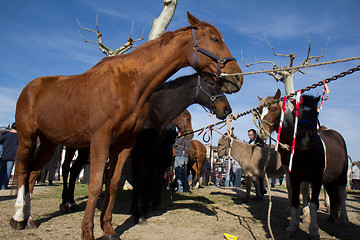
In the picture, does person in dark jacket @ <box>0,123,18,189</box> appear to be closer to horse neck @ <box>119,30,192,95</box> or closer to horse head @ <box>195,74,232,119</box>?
horse head @ <box>195,74,232,119</box>

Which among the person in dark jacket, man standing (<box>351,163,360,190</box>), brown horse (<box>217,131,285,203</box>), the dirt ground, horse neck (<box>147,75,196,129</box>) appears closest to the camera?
the dirt ground

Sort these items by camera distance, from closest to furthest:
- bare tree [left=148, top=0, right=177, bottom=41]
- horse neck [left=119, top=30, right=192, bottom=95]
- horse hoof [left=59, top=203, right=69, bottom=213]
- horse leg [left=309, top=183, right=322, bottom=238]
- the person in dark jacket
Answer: horse neck [left=119, top=30, right=192, bottom=95]
horse leg [left=309, top=183, right=322, bottom=238]
horse hoof [left=59, top=203, right=69, bottom=213]
bare tree [left=148, top=0, right=177, bottom=41]
the person in dark jacket

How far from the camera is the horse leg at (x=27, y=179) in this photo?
3.74 metres

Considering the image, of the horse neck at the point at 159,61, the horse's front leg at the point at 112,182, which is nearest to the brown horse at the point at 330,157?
the horse neck at the point at 159,61

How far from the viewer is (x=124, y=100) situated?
3.21 metres

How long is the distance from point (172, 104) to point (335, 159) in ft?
11.3

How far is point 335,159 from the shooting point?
5246 millimetres

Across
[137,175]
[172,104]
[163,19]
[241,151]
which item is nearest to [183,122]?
[241,151]

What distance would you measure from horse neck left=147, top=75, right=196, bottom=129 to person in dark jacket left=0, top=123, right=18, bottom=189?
6918mm

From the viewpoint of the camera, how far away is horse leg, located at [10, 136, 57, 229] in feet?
12.3

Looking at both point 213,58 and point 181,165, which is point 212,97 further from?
point 181,165

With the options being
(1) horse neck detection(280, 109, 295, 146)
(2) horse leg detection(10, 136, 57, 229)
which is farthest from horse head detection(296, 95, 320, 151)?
(2) horse leg detection(10, 136, 57, 229)

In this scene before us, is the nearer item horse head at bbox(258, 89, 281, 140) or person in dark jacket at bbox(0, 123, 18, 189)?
horse head at bbox(258, 89, 281, 140)

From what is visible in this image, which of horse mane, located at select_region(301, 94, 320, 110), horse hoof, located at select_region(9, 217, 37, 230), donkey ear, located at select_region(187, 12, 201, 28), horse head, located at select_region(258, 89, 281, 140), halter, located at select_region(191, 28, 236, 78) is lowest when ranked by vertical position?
horse hoof, located at select_region(9, 217, 37, 230)
